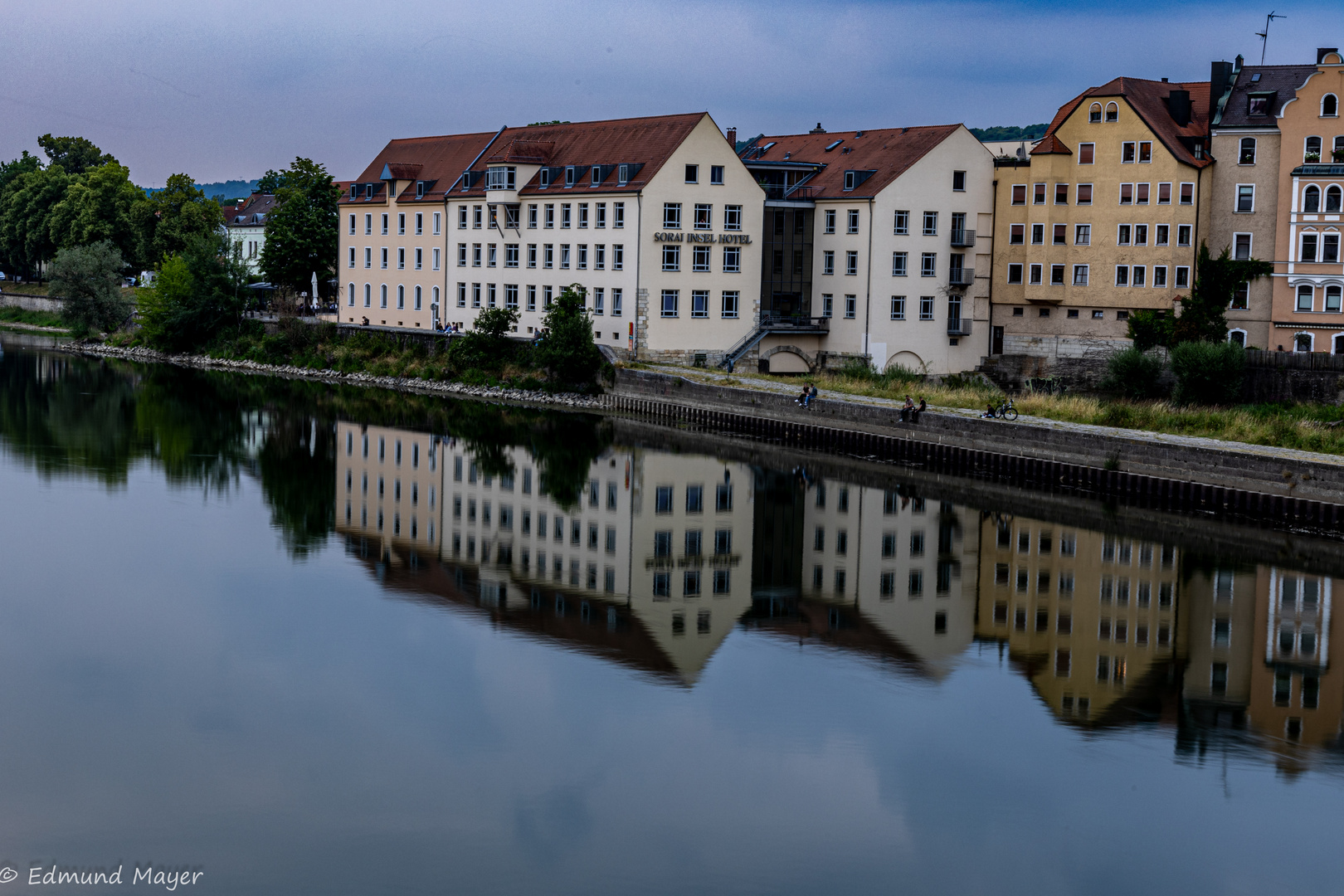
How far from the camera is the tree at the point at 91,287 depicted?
8406 cm

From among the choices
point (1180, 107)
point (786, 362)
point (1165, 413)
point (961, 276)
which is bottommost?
point (1165, 413)

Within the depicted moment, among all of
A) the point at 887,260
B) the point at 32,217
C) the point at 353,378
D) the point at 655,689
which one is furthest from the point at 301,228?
the point at 655,689

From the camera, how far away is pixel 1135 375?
5394 centimetres

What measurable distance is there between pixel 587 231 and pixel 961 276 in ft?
52.1

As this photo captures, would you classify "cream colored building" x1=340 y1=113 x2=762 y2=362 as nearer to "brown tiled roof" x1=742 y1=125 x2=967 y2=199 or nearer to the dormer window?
the dormer window

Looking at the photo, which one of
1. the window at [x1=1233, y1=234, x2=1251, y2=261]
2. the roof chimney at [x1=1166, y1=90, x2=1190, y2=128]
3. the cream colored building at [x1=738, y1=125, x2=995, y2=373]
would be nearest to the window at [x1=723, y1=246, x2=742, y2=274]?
the cream colored building at [x1=738, y1=125, x2=995, y2=373]

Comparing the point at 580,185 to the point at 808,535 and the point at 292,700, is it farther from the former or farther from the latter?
the point at 292,700

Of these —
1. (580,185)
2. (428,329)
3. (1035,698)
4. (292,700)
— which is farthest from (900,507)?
(428,329)

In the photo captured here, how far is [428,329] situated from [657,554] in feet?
128

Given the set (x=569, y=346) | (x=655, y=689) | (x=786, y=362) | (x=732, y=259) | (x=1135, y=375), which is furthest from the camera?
(x=786, y=362)

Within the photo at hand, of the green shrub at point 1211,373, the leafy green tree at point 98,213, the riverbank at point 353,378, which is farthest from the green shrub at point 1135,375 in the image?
the leafy green tree at point 98,213

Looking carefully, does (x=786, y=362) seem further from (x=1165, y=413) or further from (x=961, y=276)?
(x=1165, y=413)

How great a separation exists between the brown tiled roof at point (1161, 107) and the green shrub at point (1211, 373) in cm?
926

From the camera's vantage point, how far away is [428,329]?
69.1 meters
